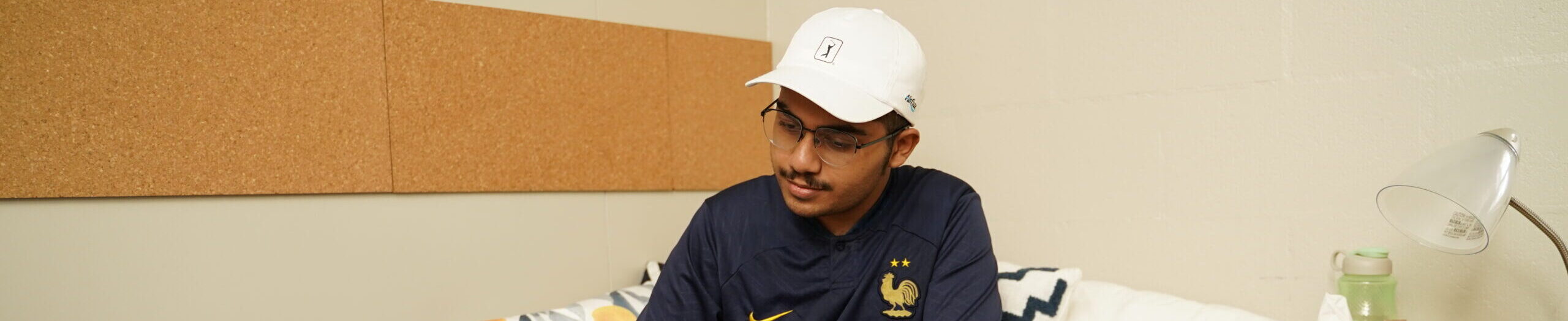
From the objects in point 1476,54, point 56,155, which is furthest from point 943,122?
point 56,155

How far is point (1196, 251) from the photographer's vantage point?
203cm

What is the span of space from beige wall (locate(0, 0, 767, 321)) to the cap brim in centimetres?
126

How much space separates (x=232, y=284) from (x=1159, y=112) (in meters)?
2.00

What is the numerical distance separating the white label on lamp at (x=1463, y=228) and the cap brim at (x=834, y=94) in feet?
2.67

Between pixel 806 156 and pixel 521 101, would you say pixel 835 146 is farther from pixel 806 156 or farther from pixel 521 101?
pixel 521 101

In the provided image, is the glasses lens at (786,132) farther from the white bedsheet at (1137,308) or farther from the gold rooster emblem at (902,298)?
the white bedsheet at (1137,308)

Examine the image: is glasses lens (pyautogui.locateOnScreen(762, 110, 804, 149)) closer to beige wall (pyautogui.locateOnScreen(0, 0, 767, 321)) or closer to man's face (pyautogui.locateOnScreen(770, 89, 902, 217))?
man's face (pyautogui.locateOnScreen(770, 89, 902, 217))

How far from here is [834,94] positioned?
1.38m

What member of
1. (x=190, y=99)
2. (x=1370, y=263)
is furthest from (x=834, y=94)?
(x=190, y=99)

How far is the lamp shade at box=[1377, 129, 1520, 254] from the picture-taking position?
1361 millimetres

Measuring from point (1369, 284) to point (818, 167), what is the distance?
1.01 metres

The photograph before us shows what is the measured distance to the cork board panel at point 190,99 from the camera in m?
1.85

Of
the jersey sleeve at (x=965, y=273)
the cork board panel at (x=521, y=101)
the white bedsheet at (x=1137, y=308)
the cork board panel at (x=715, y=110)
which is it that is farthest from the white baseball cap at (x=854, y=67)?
the cork board panel at (x=715, y=110)

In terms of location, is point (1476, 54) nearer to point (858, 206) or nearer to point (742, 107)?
point (858, 206)
